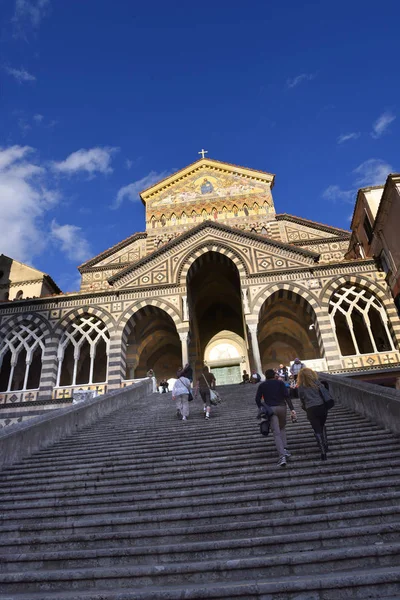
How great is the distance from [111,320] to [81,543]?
16.9 metres

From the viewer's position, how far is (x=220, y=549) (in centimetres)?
438

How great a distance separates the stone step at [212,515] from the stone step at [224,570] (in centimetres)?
82

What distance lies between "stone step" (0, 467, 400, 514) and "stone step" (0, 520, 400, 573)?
0.93 meters

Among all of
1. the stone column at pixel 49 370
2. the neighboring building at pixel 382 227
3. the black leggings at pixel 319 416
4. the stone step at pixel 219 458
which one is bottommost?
the stone step at pixel 219 458

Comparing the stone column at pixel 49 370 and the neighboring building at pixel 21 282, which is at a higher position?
the neighboring building at pixel 21 282

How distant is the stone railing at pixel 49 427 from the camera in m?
7.82

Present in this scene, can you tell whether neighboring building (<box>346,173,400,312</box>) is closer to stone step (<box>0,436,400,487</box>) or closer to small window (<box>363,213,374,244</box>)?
small window (<box>363,213,374,244</box>)

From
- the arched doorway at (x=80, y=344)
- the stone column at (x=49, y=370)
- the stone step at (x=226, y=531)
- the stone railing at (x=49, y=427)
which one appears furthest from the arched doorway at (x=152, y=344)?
the stone step at (x=226, y=531)

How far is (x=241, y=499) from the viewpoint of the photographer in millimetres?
5297

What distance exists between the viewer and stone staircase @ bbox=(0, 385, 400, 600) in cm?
388

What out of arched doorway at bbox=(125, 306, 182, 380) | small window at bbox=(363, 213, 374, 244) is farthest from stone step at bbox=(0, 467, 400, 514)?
small window at bbox=(363, 213, 374, 244)

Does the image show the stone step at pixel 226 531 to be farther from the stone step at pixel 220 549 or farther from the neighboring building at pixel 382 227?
the neighboring building at pixel 382 227

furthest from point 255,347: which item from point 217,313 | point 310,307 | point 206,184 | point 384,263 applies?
point 206,184

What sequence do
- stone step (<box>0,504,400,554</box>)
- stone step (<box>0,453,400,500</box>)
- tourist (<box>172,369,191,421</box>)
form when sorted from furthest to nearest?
tourist (<box>172,369,191,421</box>)
stone step (<box>0,453,400,500</box>)
stone step (<box>0,504,400,554</box>)
